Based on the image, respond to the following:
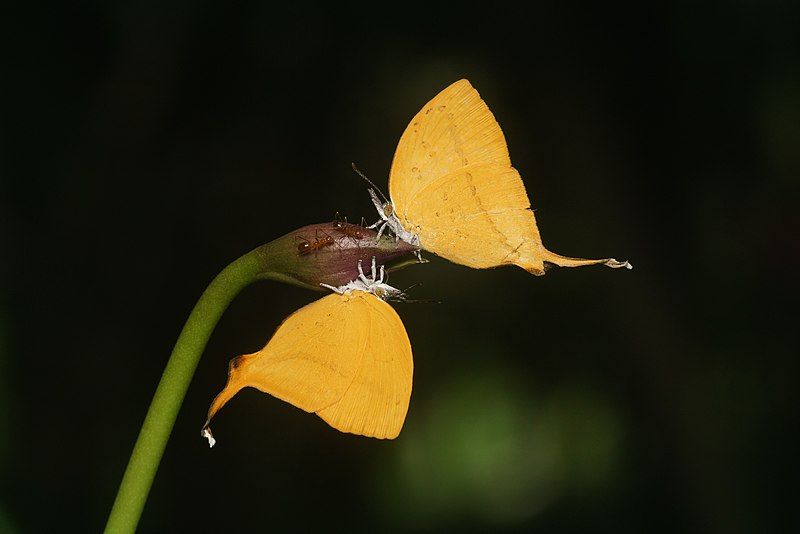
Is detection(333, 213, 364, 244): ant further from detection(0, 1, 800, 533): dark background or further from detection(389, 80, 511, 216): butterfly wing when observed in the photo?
detection(0, 1, 800, 533): dark background

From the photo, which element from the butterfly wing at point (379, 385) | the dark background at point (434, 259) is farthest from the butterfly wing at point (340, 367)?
the dark background at point (434, 259)

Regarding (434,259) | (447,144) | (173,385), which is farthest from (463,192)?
(434,259)

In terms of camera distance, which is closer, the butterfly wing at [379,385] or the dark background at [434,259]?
the butterfly wing at [379,385]

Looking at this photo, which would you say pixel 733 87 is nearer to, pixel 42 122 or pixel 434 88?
pixel 434 88

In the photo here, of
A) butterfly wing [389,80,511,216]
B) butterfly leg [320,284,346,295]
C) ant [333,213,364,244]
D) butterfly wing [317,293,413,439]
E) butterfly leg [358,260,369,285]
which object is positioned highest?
butterfly wing [389,80,511,216]

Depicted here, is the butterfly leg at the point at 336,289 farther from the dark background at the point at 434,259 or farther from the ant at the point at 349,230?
the dark background at the point at 434,259

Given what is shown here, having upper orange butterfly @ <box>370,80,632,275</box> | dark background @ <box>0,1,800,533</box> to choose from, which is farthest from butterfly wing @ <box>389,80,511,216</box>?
dark background @ <box>0,1,800,533</box>
